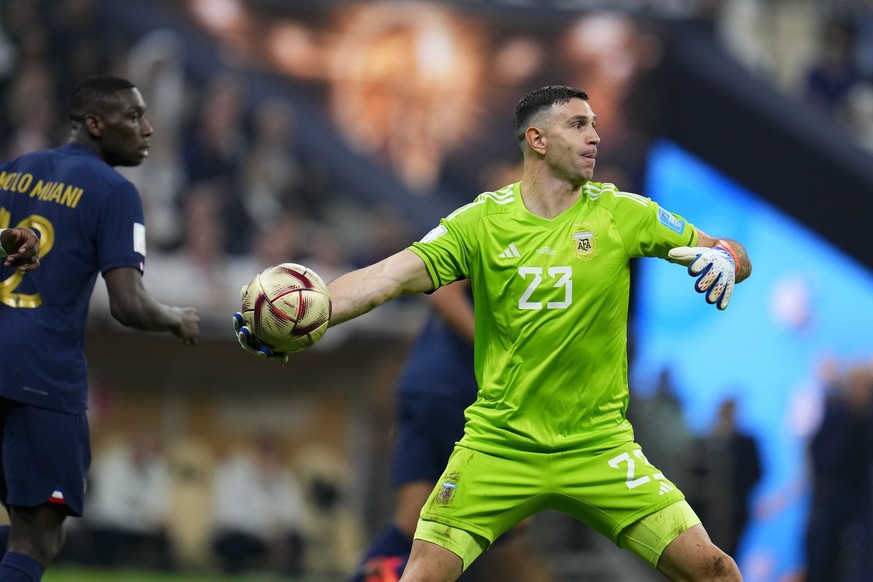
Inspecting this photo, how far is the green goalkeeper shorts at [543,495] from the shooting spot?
5.70 metres

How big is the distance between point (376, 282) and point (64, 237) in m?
1.52

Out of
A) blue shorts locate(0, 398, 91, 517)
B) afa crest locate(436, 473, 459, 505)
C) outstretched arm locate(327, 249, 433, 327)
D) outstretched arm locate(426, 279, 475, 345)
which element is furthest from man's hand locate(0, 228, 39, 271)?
outstretched arm locate(426, 279, 475, 345)

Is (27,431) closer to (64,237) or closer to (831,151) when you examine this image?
(64,237)

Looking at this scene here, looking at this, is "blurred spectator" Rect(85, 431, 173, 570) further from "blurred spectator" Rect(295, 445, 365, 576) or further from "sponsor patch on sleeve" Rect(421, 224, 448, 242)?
"sponsor patch on sleeve" Rect(421, 224, 448, 242)

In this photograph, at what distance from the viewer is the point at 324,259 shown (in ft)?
53.6

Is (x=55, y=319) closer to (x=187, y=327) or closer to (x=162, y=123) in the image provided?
(x=187, y=327)

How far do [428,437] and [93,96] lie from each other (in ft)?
9.44

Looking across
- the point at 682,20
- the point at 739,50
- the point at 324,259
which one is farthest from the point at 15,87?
the point at 739,50

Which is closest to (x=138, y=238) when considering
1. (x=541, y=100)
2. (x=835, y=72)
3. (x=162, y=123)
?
(x=541, y=100)

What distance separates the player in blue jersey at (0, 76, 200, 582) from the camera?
5992 millimetres

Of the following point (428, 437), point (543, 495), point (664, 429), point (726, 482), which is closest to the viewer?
point (543, 495)

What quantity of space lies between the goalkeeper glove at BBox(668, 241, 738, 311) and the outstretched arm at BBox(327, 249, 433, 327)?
Result: 1.07 meters

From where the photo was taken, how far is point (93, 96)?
6402 millimetres

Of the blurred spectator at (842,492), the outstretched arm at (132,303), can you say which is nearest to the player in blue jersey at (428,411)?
the outstretched arm at (132,303)
